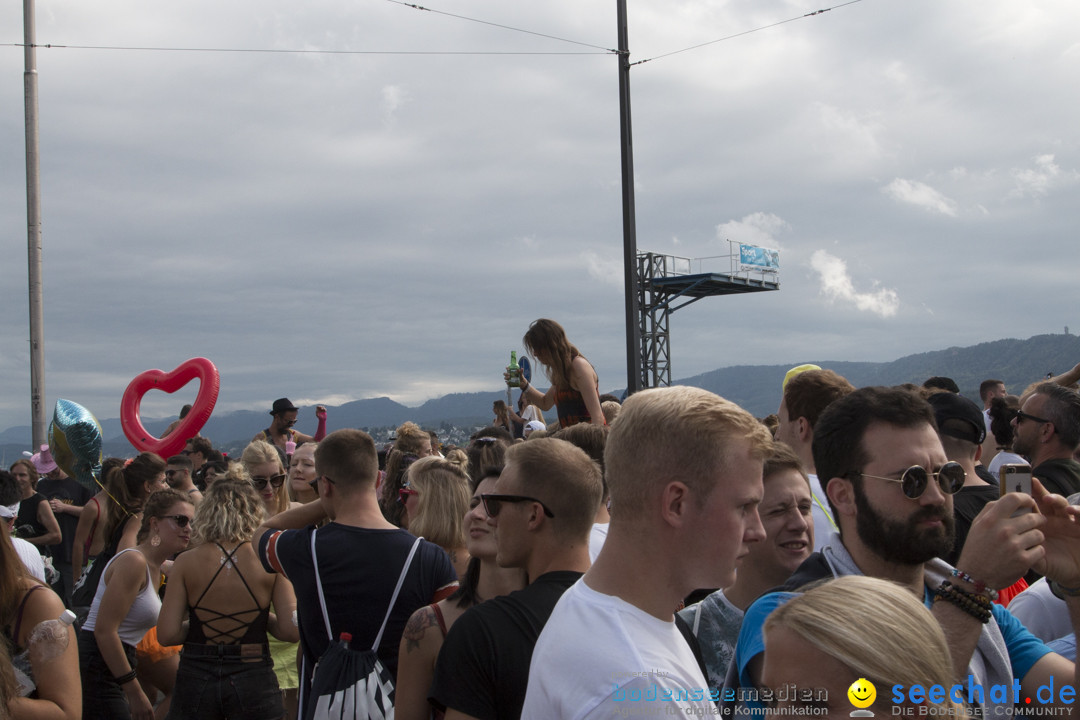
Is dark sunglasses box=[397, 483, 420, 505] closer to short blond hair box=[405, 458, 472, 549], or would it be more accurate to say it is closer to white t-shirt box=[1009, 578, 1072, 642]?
short blond hair box=[405, 458, 472, 549]

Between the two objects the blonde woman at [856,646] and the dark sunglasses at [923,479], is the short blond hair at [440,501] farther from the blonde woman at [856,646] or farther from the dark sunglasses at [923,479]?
the blonde woman at [856,646]

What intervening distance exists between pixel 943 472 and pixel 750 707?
0.95 meters

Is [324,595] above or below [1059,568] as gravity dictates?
below

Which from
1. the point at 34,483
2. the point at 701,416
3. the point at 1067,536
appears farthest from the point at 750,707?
the point at 34,483

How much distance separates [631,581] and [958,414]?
2.63 metres

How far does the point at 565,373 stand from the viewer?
668 centimetres

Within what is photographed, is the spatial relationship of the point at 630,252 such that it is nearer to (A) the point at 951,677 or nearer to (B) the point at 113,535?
(B) the point at 113,535

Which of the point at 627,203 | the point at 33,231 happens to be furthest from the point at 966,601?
the point at 33,231

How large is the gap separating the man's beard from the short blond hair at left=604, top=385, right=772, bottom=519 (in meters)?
0.64

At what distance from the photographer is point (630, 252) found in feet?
33.9

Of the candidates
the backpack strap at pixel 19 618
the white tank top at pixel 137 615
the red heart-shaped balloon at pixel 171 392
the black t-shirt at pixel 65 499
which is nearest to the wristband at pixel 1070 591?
the backpack strap at pixel 19 618

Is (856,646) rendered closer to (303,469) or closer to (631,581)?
(631,581)

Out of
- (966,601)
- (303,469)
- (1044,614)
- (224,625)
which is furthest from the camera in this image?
(303,469)

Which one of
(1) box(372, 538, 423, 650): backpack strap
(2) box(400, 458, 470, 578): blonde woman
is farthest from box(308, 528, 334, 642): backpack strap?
(2) box(400, 458, 470, 578): blonde woman
